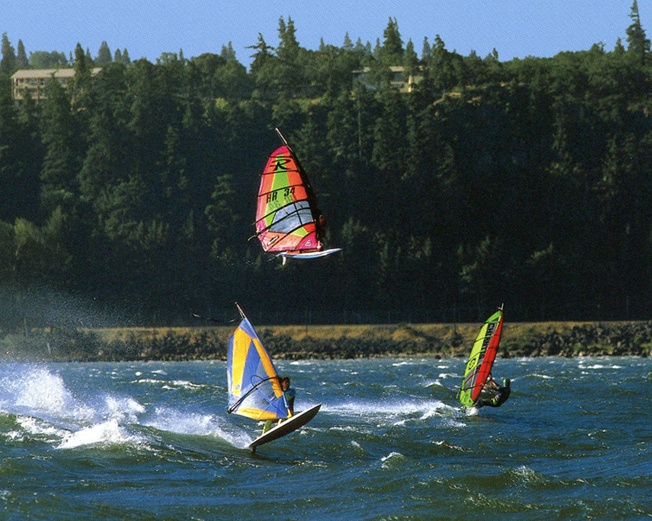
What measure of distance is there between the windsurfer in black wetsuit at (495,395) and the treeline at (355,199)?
193ft

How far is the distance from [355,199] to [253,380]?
276 ft

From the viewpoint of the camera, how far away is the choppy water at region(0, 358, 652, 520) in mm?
20453

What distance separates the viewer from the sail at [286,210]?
21.1 m

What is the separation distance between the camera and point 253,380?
82.2 feet

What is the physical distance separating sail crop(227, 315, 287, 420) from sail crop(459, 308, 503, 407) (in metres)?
10.2

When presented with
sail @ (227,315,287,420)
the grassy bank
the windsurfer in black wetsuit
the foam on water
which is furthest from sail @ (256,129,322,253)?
the grassy bank

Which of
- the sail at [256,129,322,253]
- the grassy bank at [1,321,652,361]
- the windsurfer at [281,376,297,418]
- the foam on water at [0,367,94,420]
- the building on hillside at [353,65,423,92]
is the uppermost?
the building on hillside at [353,65,423,92]

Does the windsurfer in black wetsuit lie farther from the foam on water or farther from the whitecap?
the whitecap

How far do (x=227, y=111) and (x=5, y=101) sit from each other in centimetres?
2225

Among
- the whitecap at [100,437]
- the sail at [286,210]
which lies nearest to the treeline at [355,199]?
the whitecap at [100,437]

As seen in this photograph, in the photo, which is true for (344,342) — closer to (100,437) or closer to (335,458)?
(100,437)

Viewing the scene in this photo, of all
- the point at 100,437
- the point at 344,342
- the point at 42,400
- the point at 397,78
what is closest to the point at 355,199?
the point at 344,342

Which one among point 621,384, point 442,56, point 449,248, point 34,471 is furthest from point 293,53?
point 34,471

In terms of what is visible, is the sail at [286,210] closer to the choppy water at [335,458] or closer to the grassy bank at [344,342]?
the choppy water at [335,458]
